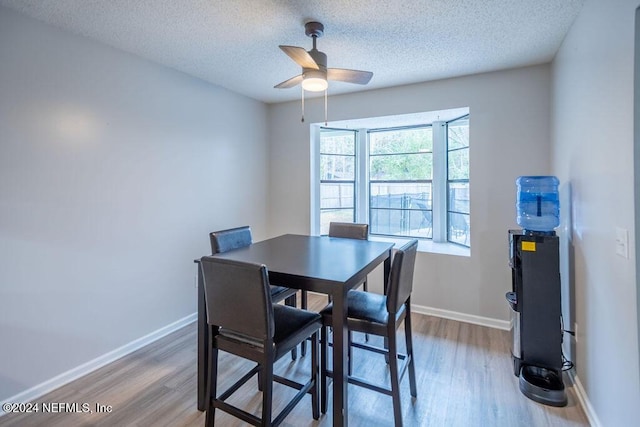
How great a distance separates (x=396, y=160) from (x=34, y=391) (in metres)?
3.97

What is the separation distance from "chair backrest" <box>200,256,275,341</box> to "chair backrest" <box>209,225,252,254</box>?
2.55 feet

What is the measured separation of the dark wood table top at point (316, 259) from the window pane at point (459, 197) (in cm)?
152

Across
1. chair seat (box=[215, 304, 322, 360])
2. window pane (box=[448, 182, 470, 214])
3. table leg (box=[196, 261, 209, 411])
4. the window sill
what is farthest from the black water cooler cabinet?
table leg (box=[196, 261, 209, 411])

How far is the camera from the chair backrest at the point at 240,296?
1.54 meters

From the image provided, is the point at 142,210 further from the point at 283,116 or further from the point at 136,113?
the point at 283,116

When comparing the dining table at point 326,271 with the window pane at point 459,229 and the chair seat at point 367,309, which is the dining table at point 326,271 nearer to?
the chair seat at point 367,309

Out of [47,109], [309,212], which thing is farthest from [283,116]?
[47,109]

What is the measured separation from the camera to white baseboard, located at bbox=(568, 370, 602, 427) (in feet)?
6.07

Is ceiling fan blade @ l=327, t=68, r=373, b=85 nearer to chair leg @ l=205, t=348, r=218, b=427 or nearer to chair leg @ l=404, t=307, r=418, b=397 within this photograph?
chair leg @ l=404, t=307, r=418, b=397

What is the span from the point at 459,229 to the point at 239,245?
2.47 meters

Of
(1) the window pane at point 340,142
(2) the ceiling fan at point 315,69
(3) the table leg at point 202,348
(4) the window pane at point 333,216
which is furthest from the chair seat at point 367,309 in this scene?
(1) the window pane at point 340,142

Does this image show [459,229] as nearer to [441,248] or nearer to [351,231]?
[441,248]

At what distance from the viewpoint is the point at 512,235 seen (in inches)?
91.6

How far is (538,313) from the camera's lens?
219cm
